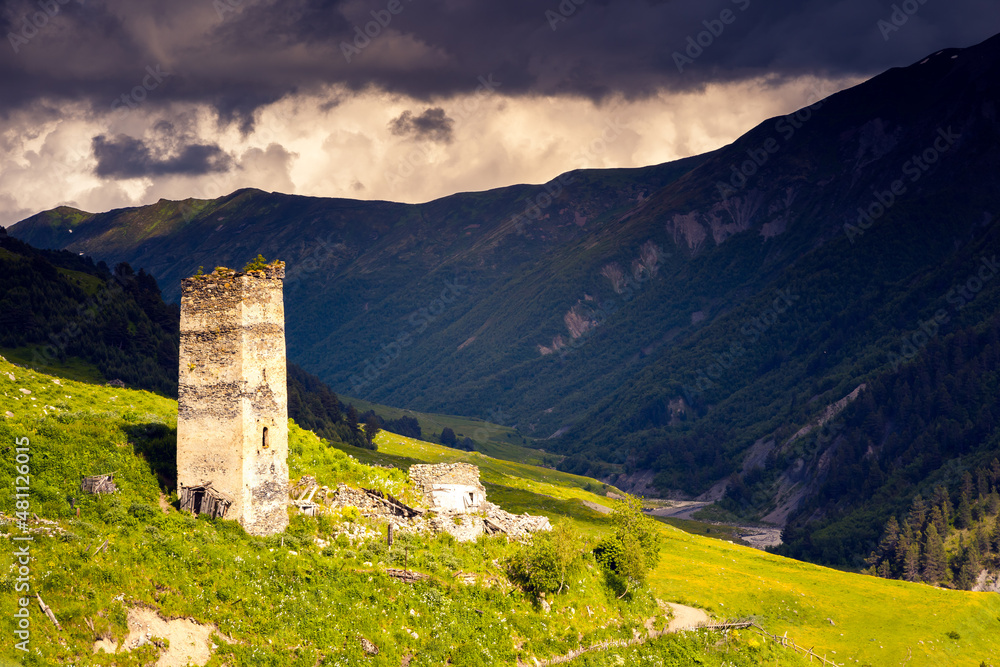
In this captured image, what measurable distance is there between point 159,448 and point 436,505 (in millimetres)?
15525

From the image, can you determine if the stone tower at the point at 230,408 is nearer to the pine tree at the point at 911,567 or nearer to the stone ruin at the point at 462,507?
the stone ruin at the point at 462,507

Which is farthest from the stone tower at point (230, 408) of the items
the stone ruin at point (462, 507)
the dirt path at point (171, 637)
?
the stone ruin at point (462, 507)

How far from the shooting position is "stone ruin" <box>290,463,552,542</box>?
47594 millimetres

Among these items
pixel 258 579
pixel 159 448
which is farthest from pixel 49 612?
pixel 159 448

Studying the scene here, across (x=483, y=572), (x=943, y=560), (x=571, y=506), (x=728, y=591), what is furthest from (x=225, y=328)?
(x=943, y=560)

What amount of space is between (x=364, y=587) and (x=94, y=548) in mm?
11789

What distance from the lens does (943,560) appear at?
197875 millimetres

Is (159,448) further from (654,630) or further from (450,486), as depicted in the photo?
(654,630)

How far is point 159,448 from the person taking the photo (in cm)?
4584

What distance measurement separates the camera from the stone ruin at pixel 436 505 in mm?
47594

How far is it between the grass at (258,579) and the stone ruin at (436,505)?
43.8 inches

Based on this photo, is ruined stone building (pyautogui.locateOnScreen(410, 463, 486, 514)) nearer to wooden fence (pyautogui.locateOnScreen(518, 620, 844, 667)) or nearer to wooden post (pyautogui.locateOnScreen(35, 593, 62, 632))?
wooden fence (pyautogui.locateOnScreen(518, 620, 844, 667))

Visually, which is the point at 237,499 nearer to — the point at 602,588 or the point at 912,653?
the point at 602,588

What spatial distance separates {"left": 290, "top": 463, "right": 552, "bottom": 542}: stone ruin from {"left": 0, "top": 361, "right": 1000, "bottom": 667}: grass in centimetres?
111
